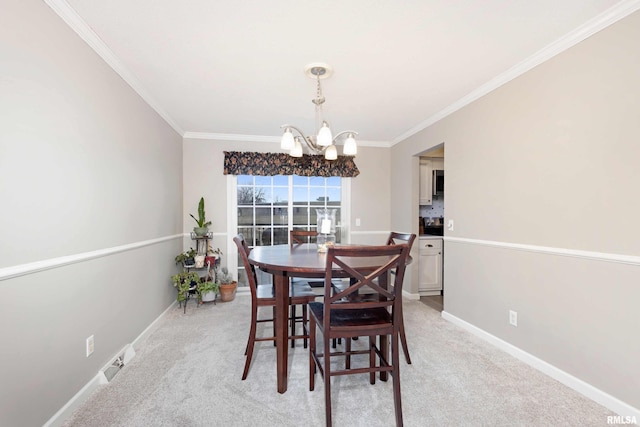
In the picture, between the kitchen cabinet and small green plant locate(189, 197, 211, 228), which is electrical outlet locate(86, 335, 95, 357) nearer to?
small green plant locate(189, 197, 211, 228)

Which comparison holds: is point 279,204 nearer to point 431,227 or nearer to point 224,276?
point 224,276

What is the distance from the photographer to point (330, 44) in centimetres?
199

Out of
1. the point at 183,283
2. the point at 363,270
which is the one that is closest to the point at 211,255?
the point at 183,283

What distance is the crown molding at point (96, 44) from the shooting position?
1.62 meters

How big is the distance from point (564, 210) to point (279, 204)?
346 centimetres

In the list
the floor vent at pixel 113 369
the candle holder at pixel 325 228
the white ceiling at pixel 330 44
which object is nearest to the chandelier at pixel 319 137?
the white ceiling at pixel 330 44

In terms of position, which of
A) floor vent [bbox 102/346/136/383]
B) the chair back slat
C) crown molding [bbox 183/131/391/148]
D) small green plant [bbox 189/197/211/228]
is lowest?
floor vent [bbox 102/346/136/383]

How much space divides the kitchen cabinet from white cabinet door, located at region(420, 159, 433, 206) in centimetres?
62

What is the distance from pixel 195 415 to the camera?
5.46ft

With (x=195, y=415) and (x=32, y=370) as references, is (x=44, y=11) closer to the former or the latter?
(x=32, y=370)

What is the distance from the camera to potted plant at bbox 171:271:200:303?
11.3 ft

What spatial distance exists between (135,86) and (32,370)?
7.40ft

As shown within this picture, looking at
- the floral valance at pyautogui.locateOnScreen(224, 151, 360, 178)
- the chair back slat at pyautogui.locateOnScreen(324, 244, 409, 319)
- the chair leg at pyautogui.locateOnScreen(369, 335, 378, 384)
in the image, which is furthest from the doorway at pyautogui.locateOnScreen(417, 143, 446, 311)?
the chair back slat at pyautogui.locateOnScreen(324, 244, 409, 319)

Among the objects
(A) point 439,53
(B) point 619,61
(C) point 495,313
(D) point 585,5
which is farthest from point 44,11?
(C) point 495,313
